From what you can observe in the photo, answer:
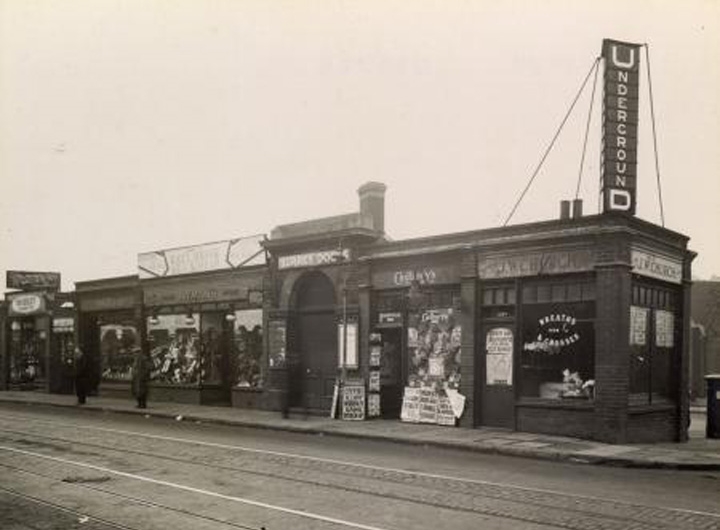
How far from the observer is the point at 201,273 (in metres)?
27.5

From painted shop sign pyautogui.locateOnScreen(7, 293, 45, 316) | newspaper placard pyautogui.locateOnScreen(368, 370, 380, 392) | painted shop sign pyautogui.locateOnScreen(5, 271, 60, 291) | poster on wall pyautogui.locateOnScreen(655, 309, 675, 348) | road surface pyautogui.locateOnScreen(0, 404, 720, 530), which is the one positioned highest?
painted shop sign pyautogui.locateOnScreen(5, 271, 60, 291)

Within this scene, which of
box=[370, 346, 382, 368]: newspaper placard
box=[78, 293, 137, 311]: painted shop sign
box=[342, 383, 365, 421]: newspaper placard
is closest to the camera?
box=[342, 383, 365, 421]: newspaper placard

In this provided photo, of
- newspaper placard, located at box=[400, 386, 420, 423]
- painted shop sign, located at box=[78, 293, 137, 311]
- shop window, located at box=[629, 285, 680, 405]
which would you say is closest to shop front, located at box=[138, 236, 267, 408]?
painted shop sign, located at box=[78, 293, 137, 311]

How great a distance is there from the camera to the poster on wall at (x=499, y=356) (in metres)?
18.5

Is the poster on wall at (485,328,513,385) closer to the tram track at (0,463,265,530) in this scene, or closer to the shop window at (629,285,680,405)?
the shop window at (629,285,680,405)

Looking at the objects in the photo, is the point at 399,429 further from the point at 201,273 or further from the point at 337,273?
the point at 201,273

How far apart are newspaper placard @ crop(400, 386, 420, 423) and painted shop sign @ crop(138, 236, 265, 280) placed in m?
7.08

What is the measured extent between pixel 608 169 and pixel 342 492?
32.8 ft

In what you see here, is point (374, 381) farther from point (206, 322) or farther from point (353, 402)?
point (206, 322)

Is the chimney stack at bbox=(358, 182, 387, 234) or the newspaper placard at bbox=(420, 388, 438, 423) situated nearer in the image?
the newspaper placard at bbox=(420, 388, 438, 423)

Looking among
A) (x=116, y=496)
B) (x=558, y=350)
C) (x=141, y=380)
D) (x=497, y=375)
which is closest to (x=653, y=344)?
(x=558, y=350)

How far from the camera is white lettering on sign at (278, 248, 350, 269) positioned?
22328mm

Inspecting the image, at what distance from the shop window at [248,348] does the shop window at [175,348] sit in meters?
1.88

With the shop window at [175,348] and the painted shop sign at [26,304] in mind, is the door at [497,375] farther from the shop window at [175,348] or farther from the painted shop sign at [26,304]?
the painted shop sign at [26,304]
